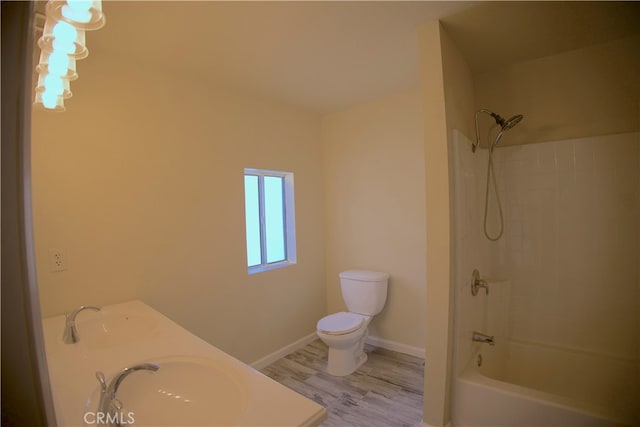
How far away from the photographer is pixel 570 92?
1982 millimetres

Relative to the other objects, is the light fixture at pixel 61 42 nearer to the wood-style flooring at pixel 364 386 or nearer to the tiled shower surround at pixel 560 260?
the tiled shower surround at pixel 560 260

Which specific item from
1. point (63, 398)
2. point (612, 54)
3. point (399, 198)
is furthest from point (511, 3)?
point (63, 398)

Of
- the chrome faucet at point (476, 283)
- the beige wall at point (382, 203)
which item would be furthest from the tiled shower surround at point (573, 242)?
the beige wall at point (382, 203)

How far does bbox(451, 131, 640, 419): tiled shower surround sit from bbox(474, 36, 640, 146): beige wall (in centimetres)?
9

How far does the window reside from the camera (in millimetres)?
2709

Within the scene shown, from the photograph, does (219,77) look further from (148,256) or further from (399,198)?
(399,198)

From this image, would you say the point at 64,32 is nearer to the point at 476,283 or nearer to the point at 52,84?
the point at 52,84

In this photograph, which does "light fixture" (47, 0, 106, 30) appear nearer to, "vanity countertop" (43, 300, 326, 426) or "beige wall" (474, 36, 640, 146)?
"vanity countertop" (43, 300, 326, 426)

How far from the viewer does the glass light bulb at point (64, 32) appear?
0.94m

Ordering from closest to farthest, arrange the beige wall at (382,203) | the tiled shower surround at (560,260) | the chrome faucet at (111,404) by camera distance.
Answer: the chrome faucet at (111,404) → the tiled shower surround at (560,260) → the beige wall at (382,203)

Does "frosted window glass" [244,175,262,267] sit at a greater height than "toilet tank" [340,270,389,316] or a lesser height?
greater

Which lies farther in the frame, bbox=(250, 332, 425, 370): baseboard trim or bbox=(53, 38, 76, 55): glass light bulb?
bbox=(250, 332, 425, 370): baseboard trim

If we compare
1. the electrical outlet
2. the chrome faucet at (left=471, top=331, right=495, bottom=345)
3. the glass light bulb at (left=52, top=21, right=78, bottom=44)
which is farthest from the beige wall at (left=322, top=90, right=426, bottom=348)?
the glass light bulb at (left=52, top=21, right=78, bottom=44)

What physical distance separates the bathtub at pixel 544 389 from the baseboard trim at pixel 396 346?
69 cm
